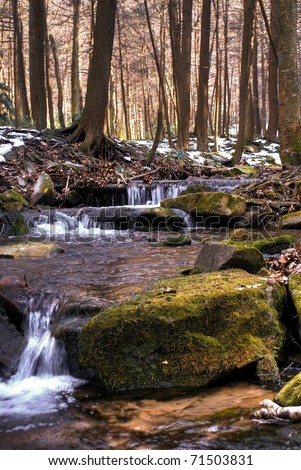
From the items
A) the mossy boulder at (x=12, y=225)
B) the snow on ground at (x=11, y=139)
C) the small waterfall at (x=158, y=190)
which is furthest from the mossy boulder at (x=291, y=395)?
the snow on ground at (x=11, y=139)

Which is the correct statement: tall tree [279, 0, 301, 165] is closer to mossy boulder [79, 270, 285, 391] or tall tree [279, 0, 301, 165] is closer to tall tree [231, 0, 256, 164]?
tall tree [231, 0, 256, 164]

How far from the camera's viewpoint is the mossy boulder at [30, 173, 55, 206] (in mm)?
11516

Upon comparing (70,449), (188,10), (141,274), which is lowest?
(70,449)

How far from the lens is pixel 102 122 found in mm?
15109

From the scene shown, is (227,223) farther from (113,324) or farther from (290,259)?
(113,324)

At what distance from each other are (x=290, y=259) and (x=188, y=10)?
56.1 ft

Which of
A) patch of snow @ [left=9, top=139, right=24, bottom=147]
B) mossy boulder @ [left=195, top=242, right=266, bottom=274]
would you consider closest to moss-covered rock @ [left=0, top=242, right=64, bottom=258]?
mossy boulder @ [left=195, top=242, right=266, bottom=274]

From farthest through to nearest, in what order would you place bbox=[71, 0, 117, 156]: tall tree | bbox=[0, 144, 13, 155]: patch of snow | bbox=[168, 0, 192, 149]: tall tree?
bbox=[168, 0, 192, 149]: tall tree, bbox=[71, 0, 117, 156]: tall tree, bbox=[0, 144, 13, 155]: patch of snow

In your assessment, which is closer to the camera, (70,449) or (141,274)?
(70,449)

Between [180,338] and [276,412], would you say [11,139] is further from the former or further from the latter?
[276,412]

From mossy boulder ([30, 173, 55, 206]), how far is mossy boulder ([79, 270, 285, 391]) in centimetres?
801

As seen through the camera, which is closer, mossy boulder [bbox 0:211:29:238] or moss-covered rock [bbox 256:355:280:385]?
moss-covered rock [bbox 256:355:280:385]

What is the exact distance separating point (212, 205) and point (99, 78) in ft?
22.0

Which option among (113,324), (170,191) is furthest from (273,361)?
(170,191)
